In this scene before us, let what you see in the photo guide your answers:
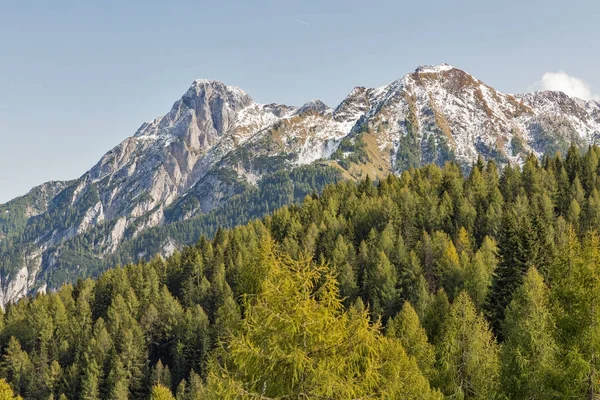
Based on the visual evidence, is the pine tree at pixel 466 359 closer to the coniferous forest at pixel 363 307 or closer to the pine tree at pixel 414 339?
the coniferous forest at pixel 363 307

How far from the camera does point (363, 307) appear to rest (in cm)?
1966

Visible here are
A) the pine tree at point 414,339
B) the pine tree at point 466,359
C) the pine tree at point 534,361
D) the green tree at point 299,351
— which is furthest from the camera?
the pine tree at point 414,339

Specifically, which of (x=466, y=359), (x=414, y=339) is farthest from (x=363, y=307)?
(x=414, y=339)

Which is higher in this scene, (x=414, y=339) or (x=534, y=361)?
(x=534, y=361)

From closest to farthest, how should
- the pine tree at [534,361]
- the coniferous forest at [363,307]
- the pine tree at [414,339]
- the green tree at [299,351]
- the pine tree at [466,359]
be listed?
the green tree at [299,351] < the coniferous forest at [363,307] < the pine tree at [534,361] < the pine tree at [466,359] < the pine tree at [414,339]

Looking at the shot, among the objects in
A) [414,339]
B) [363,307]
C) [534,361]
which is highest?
[363,307]

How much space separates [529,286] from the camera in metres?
55.5

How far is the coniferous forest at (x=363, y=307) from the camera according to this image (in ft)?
53.4

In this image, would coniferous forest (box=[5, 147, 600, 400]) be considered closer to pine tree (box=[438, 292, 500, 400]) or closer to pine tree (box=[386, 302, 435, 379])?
pine tree (box=[438, 292, 500, 400])

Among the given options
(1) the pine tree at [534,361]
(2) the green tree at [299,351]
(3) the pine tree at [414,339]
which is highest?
(2) the green tree at [299,351]

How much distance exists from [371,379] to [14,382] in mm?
119348

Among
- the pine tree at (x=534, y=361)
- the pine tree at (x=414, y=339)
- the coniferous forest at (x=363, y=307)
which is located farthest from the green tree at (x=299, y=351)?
the pine tree at (x=414, y=339)

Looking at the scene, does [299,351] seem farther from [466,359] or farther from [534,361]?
[466,359]

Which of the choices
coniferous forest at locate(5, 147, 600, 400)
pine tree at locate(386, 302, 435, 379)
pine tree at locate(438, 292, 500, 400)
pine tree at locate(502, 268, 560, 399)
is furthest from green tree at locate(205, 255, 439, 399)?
pine tree at locate(386, 302, 435, 379)
